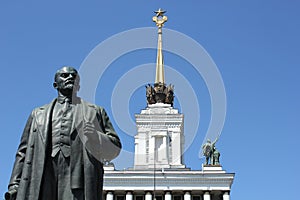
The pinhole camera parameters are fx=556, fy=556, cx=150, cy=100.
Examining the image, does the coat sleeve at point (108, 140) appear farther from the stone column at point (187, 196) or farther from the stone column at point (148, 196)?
the stone column at point (148, 196)

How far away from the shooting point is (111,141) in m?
6.11

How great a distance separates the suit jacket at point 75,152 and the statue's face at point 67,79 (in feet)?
0.70

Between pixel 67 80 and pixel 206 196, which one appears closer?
pixel 67 80

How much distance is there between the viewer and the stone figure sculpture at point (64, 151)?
5805 mm

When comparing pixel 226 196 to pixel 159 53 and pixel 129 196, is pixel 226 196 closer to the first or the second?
pixel 129 196

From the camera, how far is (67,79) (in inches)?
245

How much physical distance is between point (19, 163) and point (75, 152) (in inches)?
25.1

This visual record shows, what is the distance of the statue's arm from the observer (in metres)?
5.88

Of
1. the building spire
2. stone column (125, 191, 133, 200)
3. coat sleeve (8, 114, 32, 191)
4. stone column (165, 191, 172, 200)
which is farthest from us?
the building spire

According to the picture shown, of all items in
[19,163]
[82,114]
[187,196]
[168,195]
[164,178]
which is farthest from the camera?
[164,178]

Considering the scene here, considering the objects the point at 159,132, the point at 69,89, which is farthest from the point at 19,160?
the point at 159,132

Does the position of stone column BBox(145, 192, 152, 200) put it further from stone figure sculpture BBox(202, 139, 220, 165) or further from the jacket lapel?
the jacket lapel

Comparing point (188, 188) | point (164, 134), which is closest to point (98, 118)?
point (188, 188)

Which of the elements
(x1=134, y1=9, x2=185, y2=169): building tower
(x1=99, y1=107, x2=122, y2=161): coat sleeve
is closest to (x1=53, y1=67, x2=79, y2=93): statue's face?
(x1=99, y1=107, x2=122, y2=161): coat sleeve
